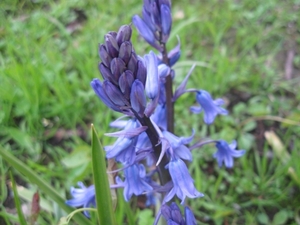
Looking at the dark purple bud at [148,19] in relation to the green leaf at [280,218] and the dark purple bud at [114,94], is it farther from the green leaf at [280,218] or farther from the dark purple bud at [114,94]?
the green leaf at [280,218]

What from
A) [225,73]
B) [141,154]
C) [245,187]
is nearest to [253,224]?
[245,187]

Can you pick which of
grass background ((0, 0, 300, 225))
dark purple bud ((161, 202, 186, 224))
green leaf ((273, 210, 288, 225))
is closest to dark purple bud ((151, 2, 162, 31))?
dark purple bud ((161, 202, 186, 224))

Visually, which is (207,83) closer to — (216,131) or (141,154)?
(216,131)

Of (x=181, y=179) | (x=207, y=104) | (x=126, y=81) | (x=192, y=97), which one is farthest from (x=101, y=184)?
(x=192, y=97)

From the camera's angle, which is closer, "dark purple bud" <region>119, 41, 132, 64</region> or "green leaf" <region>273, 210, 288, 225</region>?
"dark purple bud" <region>119, 41, 132, 64</region>

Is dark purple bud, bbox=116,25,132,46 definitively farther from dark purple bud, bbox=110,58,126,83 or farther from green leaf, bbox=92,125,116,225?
green leaf, bbox=92,125,116,225

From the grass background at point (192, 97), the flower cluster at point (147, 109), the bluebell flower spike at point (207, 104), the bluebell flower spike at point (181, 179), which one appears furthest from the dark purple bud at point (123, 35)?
the grass background at point (192, 97)
